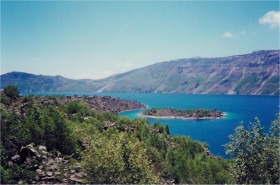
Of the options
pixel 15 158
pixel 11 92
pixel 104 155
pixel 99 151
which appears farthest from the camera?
pixel 11 92

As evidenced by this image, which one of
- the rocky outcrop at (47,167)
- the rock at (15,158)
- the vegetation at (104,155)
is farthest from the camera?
the rock at (15,158)

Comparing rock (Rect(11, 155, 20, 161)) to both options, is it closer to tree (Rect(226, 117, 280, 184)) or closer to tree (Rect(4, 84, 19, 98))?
tree (Rect(226, 117, 280, 184))

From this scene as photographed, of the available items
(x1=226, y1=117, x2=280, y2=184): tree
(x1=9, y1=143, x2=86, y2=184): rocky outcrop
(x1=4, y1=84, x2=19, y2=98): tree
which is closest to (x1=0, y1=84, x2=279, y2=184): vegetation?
(x1=226, y1=117, x2=280, y2=184): tree

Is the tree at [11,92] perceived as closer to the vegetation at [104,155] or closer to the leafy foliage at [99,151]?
the leafy foliage at [99,151]

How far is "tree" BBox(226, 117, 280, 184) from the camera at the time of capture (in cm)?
3633

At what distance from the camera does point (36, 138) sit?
66438mm

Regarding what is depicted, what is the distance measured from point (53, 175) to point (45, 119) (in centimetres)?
2650

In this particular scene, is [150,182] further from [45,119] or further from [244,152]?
[45,119]

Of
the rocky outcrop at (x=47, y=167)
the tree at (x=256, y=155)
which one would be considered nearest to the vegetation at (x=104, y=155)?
the tree at (x=256, y=155)

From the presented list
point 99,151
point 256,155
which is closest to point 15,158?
point 99,151

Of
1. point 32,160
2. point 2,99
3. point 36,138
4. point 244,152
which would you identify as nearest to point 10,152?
point 32,160

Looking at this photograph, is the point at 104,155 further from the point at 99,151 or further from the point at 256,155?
the point at 256,155

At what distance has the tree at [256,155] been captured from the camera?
36.3 m

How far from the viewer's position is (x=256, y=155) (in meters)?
38.1
